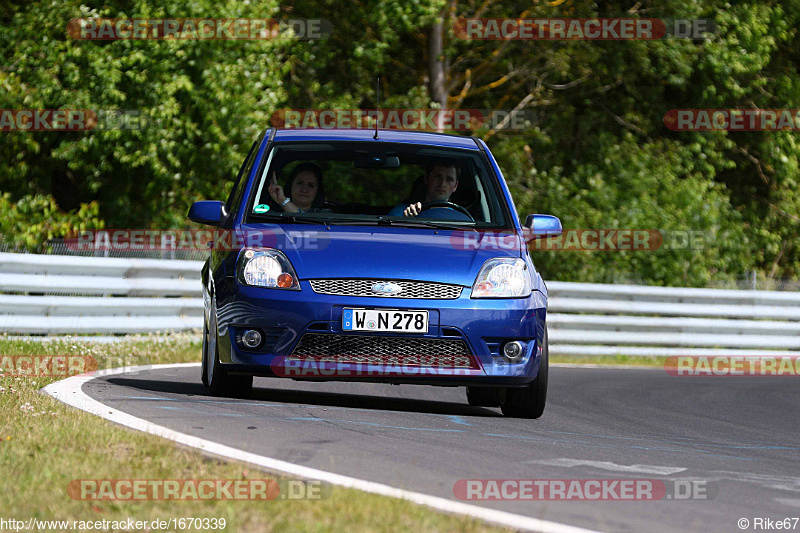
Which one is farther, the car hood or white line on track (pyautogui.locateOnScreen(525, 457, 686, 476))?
the car hood

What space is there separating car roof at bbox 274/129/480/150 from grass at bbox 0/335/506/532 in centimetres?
266

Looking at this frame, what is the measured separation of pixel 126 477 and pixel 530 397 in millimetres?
3666

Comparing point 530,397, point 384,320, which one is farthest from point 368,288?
point 530,397

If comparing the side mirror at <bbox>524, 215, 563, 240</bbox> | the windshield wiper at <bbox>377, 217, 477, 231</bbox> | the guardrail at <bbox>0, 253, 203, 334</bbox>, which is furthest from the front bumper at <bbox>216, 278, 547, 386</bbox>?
the guardrail at <bbox>0, 253, 203, 334</bbox>

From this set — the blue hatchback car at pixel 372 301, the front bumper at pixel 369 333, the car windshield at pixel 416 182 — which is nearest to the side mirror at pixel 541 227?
the blue hatchback car at pixel 372 301

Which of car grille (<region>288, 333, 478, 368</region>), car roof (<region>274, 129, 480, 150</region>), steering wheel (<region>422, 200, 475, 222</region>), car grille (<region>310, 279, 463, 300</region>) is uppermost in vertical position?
car roof (<region>274, 129, 480, 150</region>)

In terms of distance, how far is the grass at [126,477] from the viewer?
4.39 m

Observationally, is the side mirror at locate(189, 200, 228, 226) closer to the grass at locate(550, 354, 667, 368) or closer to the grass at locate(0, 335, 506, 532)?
the grass at locate(0, 335, 506, 532)

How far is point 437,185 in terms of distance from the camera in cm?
898

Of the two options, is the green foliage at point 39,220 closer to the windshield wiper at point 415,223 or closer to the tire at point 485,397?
the tire at point 485,397

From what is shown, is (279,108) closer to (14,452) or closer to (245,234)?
(245,234)

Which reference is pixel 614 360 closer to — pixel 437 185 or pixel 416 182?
pixel 416 182

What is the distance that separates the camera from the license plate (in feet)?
24.5

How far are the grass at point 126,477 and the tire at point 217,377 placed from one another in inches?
42.4
